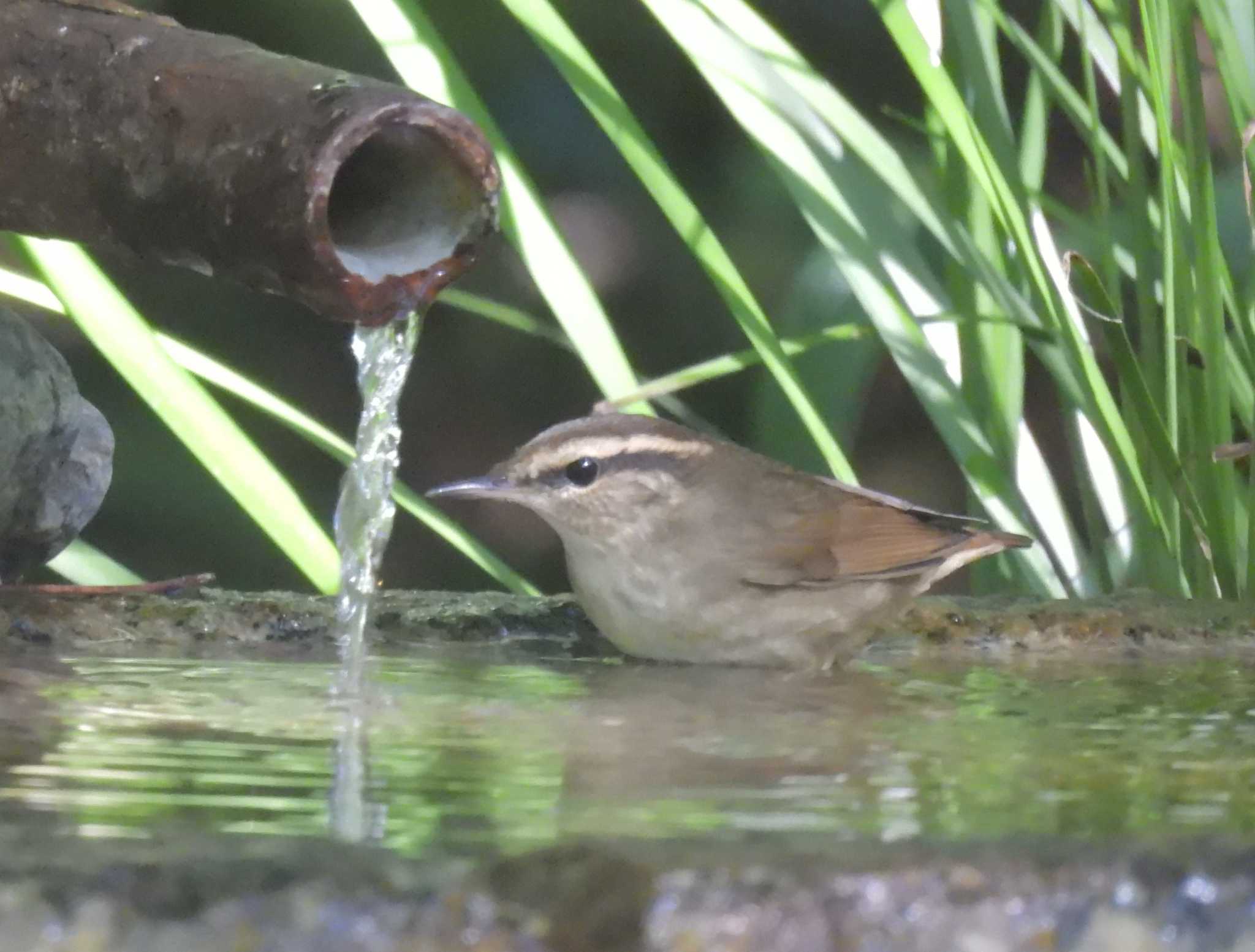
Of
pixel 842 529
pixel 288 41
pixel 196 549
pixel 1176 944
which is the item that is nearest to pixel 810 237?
pixel 288 41

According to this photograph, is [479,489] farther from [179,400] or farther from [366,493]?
[179,400]

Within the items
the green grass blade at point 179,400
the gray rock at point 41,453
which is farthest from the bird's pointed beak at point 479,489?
the gray rock at point 41,453

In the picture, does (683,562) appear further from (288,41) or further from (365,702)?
(288,41)

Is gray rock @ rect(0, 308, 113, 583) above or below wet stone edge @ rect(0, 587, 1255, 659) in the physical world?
above

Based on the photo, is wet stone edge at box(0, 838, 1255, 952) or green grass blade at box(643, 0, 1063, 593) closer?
wet stone edge at box(0, 838, 1255, 952)

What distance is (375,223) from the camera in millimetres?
2207

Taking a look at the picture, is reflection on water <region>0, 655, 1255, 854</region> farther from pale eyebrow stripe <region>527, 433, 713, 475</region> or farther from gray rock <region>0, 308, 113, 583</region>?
pale eyebrow stripe <region>527, 433, 713, 475</region>

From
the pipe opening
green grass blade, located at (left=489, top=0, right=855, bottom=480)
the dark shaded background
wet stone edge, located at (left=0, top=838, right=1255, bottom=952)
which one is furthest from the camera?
the dark shaded background

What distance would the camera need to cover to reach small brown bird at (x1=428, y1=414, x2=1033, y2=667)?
3250 mm

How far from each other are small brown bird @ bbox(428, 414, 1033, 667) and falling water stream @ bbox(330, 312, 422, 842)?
117 mm

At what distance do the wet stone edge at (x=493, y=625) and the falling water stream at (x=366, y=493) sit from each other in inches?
2.4

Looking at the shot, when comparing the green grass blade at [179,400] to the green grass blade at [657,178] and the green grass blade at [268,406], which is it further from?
the green grass blade at [657,178]

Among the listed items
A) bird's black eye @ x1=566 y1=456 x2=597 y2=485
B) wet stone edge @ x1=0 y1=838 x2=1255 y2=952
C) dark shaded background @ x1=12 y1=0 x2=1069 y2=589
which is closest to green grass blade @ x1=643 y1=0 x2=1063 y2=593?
bird's black eye @ x1=566 y1=456 x2=597 y2=485

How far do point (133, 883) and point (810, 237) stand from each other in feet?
15.3
